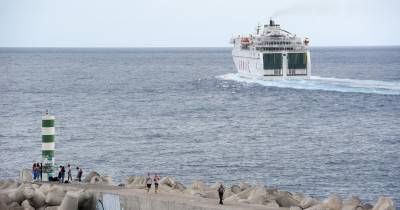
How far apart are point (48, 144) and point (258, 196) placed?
549cm

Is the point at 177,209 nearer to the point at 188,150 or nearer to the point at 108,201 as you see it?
the point at 108,201

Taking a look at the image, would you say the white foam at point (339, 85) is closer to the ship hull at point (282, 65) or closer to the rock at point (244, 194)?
the ship hull at point (282, 65)

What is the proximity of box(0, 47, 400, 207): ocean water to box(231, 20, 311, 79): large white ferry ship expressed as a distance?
7.26 m

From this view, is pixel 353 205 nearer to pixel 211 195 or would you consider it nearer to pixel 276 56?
pixel 211 195

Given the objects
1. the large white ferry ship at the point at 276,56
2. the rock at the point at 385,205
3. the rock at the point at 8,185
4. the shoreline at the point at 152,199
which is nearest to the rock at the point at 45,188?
the shoreline at the point at 152,199

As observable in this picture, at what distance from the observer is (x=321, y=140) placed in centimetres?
4472

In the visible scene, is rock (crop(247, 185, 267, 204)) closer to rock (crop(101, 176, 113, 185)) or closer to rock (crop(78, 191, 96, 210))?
rock (crop(78, 191, 96, 210))

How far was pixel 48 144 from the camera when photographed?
2198 cm

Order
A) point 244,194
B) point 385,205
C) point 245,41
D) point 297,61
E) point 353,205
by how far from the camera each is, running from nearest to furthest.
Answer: point 385,205, point 353,205, point 244,194, point 297,61, point 245,41

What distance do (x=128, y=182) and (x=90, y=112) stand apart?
1453 inches

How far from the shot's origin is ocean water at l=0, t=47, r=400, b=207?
111 feet

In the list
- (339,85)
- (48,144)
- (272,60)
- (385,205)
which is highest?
(48,144)

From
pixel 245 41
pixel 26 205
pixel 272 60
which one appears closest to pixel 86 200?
pixel 26 205

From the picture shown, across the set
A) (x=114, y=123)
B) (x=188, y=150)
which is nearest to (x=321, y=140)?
(x=188, y=150)
